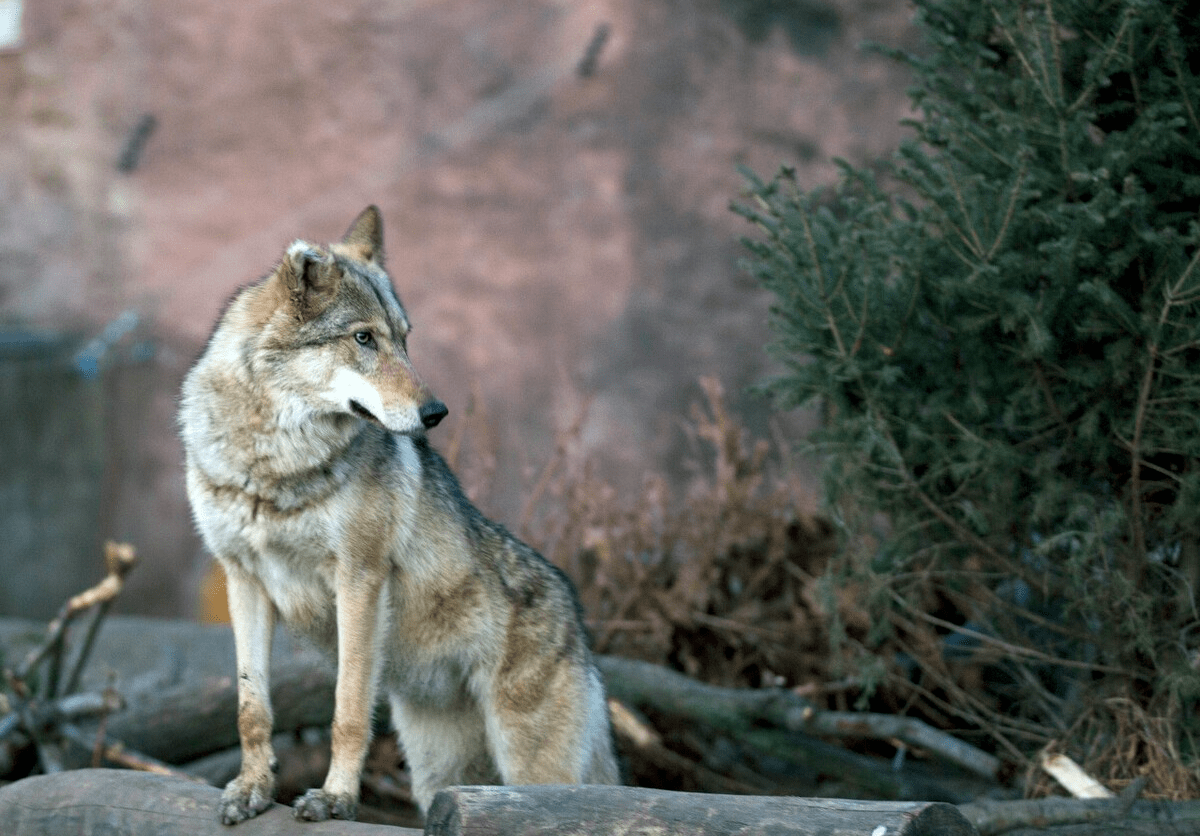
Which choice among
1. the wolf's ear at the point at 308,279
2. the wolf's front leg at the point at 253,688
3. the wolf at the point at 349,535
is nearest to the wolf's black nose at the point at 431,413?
the wolf at the point at 349,535

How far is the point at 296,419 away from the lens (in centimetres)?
370

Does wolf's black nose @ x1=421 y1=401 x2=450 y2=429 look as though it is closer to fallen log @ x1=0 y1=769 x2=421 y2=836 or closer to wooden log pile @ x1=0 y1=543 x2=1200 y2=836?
fallen log @ x1=0 y1=769 x2=421 y2=836

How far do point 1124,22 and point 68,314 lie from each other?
9.46 m

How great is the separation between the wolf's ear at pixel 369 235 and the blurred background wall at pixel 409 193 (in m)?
5.87

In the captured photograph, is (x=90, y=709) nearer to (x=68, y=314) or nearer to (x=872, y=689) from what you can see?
(x=872, y=689)

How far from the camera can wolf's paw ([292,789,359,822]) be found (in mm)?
3445

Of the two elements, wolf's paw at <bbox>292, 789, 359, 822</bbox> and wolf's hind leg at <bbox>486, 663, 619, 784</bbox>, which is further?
wolf's hind leg at <bbox>486, 663, 619, 784</bbox>

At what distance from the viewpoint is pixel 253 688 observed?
3828 millimetres

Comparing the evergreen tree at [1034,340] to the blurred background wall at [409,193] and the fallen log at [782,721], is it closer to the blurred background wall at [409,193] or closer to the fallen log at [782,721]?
the fallen log at [782,721]

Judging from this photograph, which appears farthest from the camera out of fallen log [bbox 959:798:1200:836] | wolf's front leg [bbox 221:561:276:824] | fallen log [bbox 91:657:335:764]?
fallen log [bbox 91:657:335:764]

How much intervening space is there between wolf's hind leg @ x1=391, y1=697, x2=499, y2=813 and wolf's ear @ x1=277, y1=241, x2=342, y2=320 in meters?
1.58

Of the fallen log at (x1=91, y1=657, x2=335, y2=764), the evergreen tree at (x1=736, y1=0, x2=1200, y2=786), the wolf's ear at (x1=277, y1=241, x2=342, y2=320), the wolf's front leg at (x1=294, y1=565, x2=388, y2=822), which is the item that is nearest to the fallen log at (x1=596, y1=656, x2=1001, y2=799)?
the evergreen tree at (x1=736, y1=0, x2=1200, y2=786)

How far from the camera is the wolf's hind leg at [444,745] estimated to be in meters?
4.41

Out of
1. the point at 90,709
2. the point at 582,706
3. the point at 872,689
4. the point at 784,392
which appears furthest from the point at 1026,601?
the point at 90,709
